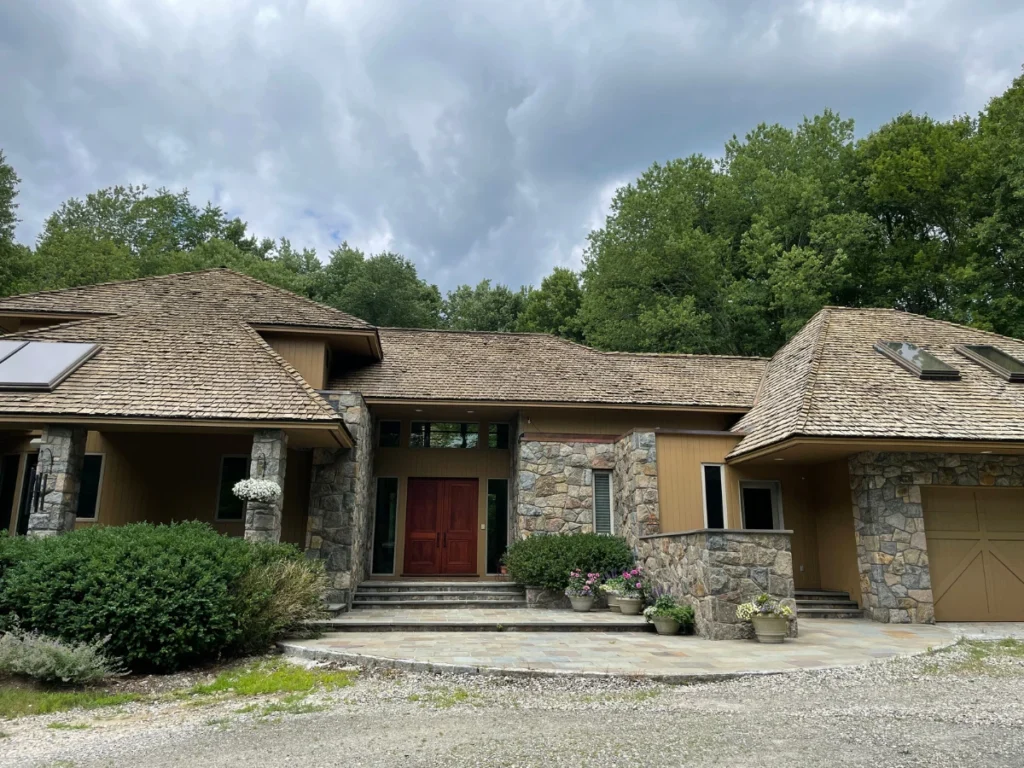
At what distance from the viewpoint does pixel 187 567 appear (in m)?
6.64

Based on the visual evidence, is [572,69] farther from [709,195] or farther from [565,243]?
[565,243]

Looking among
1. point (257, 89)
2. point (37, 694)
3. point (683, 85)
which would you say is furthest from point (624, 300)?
point (37, 694)

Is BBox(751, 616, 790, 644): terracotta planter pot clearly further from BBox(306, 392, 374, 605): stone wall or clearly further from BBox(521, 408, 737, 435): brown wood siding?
BBox(306, 392, 374, 605): stone wall

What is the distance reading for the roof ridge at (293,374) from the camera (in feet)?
31.4

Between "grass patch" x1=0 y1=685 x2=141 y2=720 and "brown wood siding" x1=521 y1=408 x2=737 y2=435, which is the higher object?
"brown wood siding" x1=521 y1=408 x2=737 y2=435

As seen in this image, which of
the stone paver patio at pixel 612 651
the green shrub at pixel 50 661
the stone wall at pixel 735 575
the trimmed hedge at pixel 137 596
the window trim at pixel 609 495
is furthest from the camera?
the window trim at pixel 609 495

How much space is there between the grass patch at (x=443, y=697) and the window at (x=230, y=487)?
7.49 meters

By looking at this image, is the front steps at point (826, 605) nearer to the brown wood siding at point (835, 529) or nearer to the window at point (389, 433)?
the brown wood siding at point (835, 529)

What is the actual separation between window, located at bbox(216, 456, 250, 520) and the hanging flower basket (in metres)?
3.08

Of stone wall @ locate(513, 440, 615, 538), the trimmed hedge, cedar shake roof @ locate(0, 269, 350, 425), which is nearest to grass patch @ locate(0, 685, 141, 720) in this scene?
the trimmed hedge

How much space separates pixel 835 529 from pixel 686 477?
264cm

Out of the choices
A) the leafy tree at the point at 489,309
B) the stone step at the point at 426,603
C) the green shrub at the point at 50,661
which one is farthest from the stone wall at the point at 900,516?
the leafy tree at the point at 489,309

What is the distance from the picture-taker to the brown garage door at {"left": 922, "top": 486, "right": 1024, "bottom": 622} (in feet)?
33.1

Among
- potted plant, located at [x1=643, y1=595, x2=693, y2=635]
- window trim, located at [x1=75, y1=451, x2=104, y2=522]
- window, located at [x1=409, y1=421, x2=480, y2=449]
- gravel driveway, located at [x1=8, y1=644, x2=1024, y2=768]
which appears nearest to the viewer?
gravel driveway, located at [x1=8, y1=644, x2=1024, y2=768]
